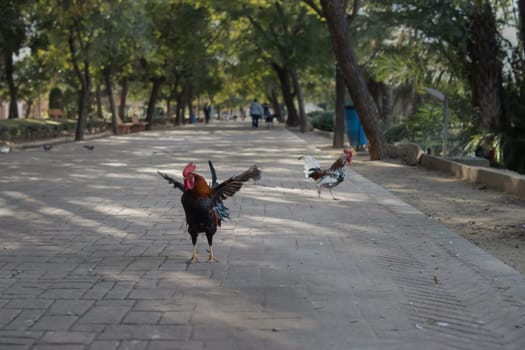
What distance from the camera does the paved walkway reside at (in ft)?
13.5

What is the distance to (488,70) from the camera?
50.1 ft

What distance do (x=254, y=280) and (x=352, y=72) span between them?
11.7 m

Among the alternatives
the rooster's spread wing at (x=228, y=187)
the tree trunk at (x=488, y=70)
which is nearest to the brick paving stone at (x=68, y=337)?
the rooster's spread wing at (x=228, y=187)

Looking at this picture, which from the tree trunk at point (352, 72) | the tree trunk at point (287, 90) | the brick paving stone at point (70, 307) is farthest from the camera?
the tree trunk at point (287, 90)

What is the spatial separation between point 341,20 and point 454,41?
9.14 feet

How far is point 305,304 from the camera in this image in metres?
4.72

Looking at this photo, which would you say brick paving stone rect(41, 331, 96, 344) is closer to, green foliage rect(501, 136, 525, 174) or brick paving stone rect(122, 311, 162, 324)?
brick paving stone rect(122, 311, 162, 324)

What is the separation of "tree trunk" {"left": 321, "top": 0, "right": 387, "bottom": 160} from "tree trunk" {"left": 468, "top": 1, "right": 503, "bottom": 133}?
262 cm

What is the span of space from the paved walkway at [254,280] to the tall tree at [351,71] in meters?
6.93

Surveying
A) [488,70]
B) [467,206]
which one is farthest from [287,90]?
[467,206]

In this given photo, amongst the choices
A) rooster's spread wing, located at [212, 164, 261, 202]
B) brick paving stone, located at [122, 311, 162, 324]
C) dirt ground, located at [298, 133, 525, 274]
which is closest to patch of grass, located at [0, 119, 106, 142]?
dirt ground, located at [298, 133, 525, 274]

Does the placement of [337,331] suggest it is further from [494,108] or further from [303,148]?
[303,148]

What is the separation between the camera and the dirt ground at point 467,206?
6961 millimetres

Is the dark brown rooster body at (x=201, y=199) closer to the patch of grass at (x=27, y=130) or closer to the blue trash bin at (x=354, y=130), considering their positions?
the blue trash bin at (x=354, y=130)
